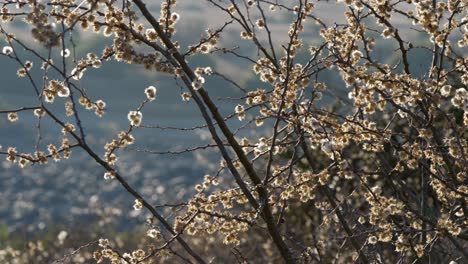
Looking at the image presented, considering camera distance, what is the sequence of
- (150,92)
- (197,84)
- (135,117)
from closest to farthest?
(197,84) < (150,92) < (135,117)

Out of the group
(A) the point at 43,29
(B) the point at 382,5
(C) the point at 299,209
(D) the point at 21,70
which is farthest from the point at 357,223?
(C) the point at 299,209

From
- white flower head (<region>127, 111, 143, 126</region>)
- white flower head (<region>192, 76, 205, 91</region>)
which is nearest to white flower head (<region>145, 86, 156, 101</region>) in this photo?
white flower head (<region>127, 111, 143, 126</region>)

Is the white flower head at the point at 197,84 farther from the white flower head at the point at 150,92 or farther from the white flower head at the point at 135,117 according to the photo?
the white flower head at the point at 135,117

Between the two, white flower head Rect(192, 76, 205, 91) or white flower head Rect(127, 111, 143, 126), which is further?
white flower head Rect(127, 111, 143, 126)

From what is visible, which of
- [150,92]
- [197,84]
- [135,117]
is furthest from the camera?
[135,117]

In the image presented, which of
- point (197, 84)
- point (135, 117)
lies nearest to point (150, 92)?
point (135, 117)

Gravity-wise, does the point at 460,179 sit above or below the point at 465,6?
below

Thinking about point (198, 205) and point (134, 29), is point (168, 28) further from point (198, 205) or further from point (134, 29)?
point (198, 205)

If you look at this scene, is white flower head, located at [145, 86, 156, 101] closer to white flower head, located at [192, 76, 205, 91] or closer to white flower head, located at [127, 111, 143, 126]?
white flower head, located at [127, 111, 143, 126]

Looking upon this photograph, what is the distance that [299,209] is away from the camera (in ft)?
42.3

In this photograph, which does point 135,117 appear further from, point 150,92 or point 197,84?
point 197,84

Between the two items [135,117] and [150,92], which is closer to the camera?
[150,92]

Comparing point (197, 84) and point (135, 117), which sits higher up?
point (135, 117)

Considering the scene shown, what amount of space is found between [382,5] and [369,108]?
2.42ft
